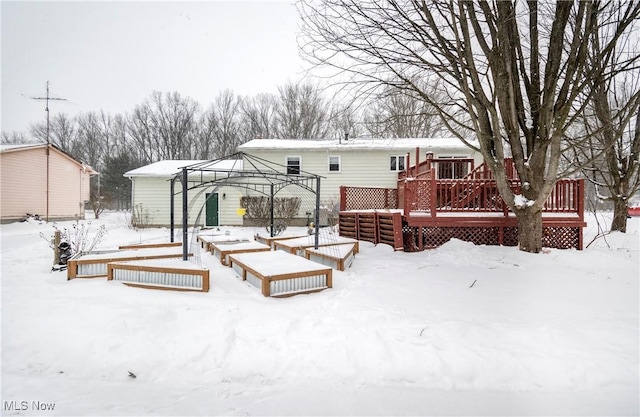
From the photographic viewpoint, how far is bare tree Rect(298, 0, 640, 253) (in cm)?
572

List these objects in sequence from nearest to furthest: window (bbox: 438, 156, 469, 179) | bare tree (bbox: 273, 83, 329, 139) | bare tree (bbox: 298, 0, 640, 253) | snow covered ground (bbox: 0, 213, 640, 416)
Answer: snow covered ground (bbox: 0, 213, 640, 416) < bare tree (bbox: 298, 0, 640, 253) < window (bbox: 438, 156, 469, 179) < bare tree (bbox: 273, 83, 329, 139)

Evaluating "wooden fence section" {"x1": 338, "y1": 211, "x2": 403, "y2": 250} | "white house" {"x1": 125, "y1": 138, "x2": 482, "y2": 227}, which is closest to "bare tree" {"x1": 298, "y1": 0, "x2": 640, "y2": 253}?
"wooden fence section" {"x1": 338, "y1": 211, "x2": 403, "y2": 250}

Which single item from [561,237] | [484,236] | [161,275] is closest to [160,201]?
[161,275]

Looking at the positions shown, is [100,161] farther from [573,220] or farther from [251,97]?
[573,220]

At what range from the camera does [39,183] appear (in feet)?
55.3

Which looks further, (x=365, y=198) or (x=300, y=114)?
(x=300, y=114)

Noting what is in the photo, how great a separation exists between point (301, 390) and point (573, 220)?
7733mm

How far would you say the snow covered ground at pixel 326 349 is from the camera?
2.32 m

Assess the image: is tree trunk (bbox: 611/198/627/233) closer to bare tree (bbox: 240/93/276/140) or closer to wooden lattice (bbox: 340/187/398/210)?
wooden lattice (bbox: 340/187/398/210)

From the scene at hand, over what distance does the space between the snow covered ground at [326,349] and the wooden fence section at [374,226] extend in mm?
2684

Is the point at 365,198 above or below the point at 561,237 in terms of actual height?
above

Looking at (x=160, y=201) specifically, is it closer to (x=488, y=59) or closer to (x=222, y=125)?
(x=488, y=59)

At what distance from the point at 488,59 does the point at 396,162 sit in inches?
374

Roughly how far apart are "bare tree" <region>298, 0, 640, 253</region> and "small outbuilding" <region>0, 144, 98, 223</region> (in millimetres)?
18119
